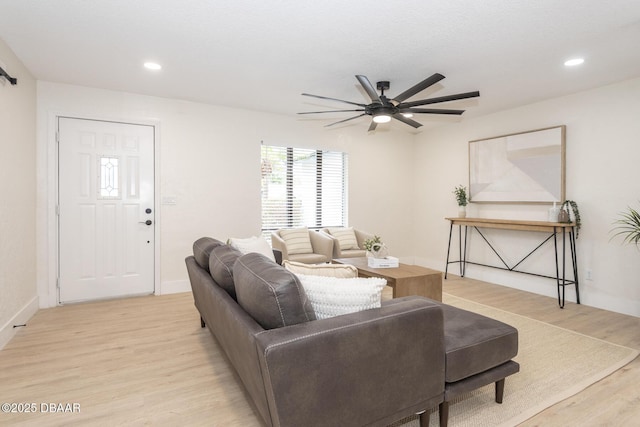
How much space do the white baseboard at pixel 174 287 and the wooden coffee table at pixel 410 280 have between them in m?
2.49

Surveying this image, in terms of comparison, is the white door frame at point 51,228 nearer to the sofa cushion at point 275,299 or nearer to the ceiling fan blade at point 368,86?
the ceiling fan blade at point 368,86

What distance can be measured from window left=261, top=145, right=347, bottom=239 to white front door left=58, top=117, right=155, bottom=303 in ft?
5.30

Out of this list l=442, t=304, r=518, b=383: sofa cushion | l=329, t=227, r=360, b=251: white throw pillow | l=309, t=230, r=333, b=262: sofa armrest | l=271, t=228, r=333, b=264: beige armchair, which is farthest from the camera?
l=329, t=227, r=360, b=251: white throw pillow

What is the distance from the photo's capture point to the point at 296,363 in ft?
4.20

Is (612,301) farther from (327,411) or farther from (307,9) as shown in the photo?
(307,9)

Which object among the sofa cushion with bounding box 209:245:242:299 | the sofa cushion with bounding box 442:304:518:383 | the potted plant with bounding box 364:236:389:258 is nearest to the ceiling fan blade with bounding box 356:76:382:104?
the potted plant with bounding box 364:236:389:258

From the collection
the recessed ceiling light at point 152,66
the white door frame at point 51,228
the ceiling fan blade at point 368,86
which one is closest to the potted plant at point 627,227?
the ceiling fan blade at point 368,86

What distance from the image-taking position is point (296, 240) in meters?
4.82

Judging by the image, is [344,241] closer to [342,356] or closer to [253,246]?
[253,246]

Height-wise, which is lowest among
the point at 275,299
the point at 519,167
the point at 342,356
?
the point at 342,356

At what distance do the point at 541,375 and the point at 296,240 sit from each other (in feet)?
10.5

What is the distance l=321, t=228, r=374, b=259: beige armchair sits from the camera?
15.7ft

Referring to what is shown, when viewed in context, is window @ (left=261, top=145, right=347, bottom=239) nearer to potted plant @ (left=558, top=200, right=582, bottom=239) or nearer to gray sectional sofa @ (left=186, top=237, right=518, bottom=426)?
potted plant @ (left=558, top=200, right=582, bottom=239)

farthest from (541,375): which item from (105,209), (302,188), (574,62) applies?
(105,209)
